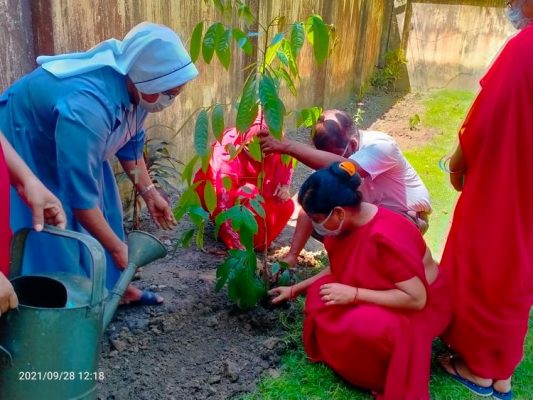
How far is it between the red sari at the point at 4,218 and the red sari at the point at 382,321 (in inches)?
49.9

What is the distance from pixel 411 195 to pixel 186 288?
51.8 inches

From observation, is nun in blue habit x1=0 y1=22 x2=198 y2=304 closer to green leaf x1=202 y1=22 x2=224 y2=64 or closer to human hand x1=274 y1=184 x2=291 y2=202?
green leaf x1=202 y1=22 x2=224 y2=64

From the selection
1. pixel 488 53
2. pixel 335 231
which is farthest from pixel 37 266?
pixel 488 53

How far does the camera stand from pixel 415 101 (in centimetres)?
880

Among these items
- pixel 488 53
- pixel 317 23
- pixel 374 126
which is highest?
pixel 317 23

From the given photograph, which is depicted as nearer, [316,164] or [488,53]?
[316,164]

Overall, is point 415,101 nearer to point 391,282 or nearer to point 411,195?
point 411,195

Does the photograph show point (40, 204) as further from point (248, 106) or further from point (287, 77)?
point (287, 77)

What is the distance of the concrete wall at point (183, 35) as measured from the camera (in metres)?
2.97

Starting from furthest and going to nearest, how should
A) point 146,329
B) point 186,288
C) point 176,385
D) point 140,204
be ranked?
point 140,204, point 186,288, point 146,329, point 176,385

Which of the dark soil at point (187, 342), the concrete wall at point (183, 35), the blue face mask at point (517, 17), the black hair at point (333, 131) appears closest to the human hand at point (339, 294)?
the dark soil at point (187, 342)

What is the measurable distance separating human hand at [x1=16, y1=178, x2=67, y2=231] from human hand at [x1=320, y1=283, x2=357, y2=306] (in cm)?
107

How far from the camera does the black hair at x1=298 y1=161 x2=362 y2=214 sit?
231 centimetres

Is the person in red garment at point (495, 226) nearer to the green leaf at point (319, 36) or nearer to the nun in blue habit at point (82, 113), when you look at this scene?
the green leaf at point (319, 36)
